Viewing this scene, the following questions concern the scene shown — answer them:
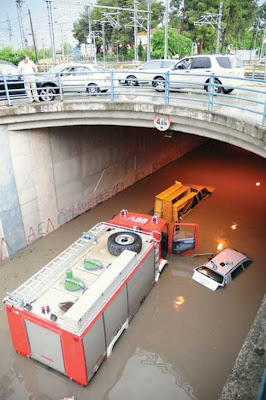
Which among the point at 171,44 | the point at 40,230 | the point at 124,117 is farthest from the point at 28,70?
the point at 171,44

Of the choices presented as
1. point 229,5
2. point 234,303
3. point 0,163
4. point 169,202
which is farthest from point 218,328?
point 229,5

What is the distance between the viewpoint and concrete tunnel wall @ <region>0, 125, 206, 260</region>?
11.2 metres

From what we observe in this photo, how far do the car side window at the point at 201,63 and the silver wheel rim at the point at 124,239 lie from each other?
29.3ft

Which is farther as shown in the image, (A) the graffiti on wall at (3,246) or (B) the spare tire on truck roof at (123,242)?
(A) the graffiti on wall at (3,246)

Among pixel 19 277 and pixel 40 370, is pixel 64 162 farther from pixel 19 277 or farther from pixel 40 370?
pixel 40 370

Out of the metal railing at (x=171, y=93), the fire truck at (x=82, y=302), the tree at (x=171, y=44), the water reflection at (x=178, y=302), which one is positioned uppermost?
the tree at (x=171, y=44)

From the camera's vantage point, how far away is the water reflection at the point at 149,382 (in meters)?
6.86

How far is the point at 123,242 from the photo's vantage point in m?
8.49

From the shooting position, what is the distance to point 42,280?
725cm

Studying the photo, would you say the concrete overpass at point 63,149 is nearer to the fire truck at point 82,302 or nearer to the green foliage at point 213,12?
the fire truck at point 82,302

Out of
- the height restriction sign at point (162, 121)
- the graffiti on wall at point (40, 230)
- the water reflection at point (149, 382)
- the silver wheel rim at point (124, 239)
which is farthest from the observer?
the graffiti on wall at point (40, 230)

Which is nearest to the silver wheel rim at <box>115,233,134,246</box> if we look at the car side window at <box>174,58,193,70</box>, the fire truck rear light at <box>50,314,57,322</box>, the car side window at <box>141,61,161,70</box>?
the fire truck rear light at <box>50,314,57,322</box>

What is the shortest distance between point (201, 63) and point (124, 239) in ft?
30.5

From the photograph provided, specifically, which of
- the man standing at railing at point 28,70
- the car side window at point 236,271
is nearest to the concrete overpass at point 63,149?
Result: the man standing at railing at point 28,70
